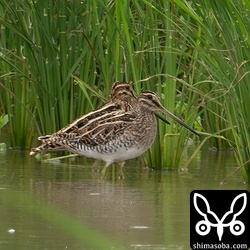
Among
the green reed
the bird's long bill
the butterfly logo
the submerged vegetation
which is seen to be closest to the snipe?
the bird's long bill

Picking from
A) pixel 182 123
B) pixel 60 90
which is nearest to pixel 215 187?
pixel 182 123

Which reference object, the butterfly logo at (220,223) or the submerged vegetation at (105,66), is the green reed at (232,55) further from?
the butterfly logo at (220,223)

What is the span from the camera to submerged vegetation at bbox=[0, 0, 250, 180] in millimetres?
11070

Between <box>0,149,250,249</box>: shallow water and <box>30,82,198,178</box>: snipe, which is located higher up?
<box>30,82,198,178</box>: snipe

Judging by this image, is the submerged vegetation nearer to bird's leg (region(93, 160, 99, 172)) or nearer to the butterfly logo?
bird's leg (region(93, 160, 99, 172))

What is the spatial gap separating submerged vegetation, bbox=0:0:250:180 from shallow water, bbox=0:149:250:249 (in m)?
0.41

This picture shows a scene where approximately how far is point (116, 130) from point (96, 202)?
1804mm

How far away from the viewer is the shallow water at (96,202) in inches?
336

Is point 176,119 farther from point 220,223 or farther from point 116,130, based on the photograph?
point 220,223

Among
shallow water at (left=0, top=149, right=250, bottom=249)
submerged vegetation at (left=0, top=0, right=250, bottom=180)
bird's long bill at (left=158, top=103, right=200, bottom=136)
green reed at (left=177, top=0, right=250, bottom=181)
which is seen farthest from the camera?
bird's long bill at (left=158, top=103, right=200, bottom=136)

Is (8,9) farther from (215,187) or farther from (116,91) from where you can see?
(215,187)

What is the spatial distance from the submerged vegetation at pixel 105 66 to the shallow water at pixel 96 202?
408mm

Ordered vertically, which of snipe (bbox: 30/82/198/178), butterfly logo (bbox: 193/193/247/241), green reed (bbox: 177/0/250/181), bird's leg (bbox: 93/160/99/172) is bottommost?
butterfly logo (bbox: 193/193/247/241)

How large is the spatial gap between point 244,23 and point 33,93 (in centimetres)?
353
